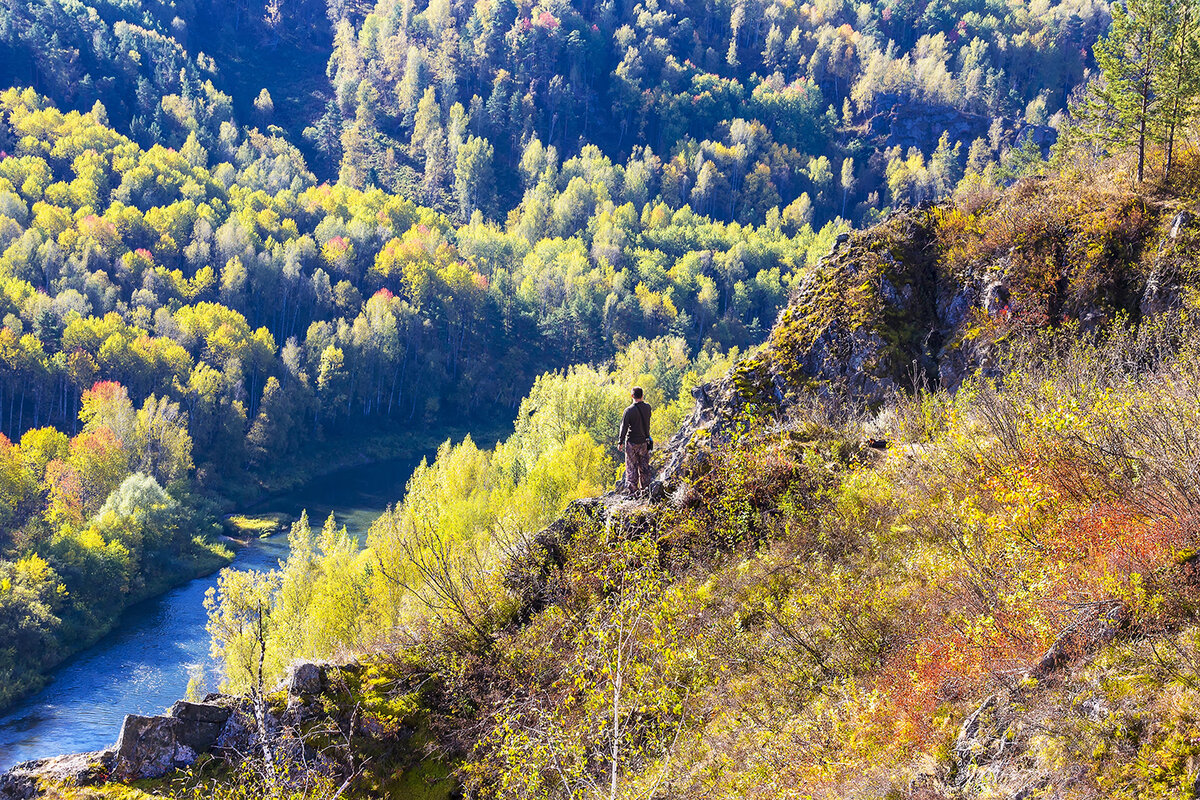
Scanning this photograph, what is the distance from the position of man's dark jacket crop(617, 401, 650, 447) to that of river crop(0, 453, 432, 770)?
32.2 meters

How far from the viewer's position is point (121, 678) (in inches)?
1794

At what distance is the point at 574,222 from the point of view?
153000 mm

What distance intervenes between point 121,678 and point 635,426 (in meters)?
43.7

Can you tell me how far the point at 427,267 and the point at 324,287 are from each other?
15668 millimetres

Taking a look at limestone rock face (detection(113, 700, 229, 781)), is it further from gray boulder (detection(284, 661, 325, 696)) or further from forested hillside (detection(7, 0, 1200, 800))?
gray boulder (detection(284, 661, 325, 696))

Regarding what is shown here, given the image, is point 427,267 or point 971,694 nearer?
point 971,694

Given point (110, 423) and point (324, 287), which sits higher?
point (324, 287)

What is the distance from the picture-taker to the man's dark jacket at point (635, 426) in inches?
611

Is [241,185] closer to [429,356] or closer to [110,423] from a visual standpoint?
[429,356]

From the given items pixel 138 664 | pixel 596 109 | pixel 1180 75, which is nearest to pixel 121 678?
pixel 138 664

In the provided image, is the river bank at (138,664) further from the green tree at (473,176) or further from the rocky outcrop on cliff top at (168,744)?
the green tree at (473,176)

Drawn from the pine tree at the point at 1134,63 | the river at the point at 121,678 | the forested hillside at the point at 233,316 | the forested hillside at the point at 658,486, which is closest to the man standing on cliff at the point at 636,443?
the forested hillside at the point at 658,486

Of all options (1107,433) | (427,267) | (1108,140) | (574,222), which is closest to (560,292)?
(427,267)

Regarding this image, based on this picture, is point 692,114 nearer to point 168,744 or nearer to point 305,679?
point 305,679
